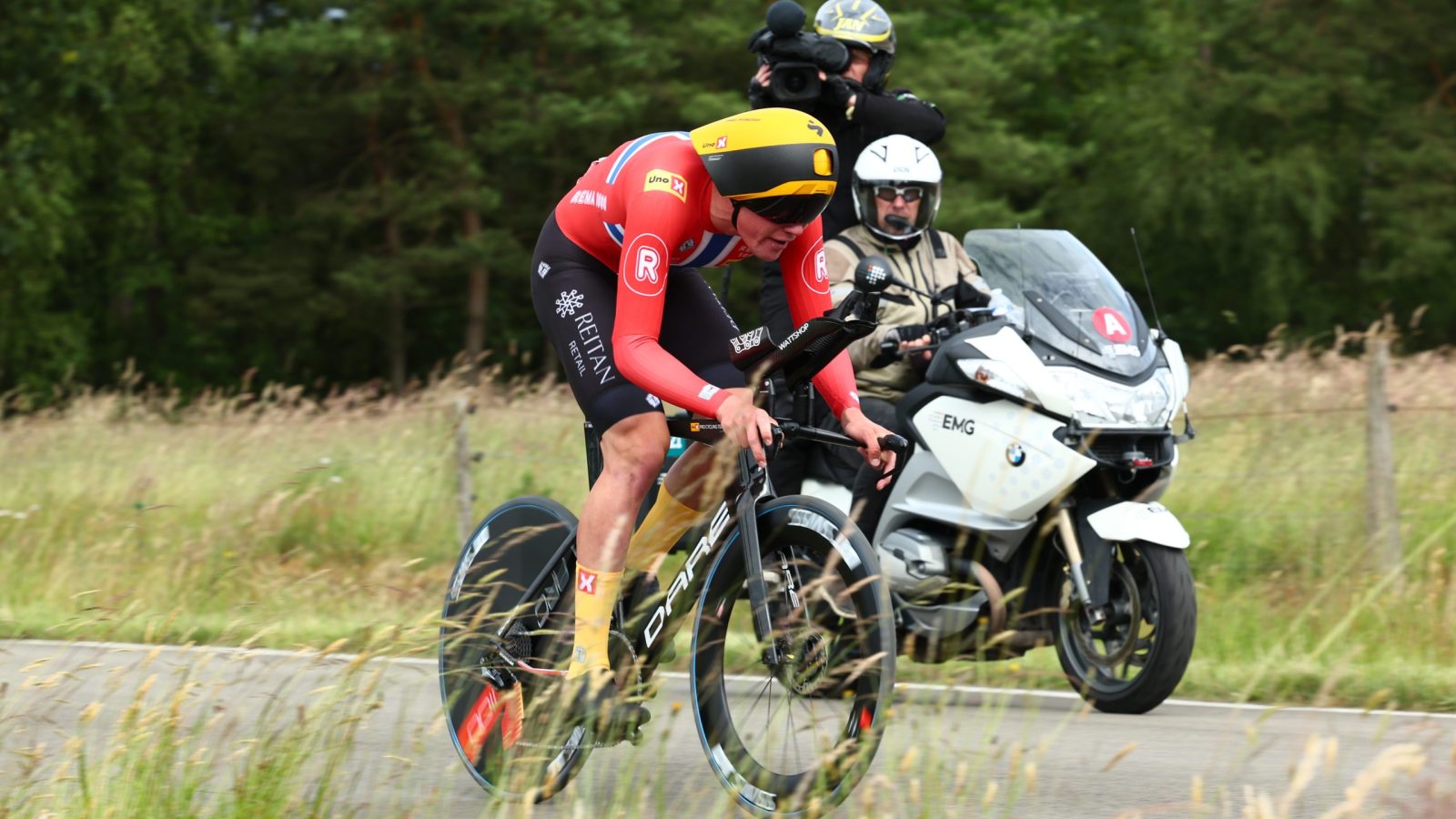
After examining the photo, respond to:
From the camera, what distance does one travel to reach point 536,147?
35.9m

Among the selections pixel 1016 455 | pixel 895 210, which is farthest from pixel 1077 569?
pixel 895 210

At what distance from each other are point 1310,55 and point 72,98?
80.6 feet

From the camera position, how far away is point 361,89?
36406 mm

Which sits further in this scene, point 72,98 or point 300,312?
point 300,312

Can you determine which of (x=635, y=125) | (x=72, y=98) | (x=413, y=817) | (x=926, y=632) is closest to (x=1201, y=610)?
(x=926, y=632)

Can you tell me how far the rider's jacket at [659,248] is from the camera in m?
4.70

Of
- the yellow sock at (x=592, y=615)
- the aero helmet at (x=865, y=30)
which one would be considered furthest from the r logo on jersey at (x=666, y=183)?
the aero helmet at (x=865, y=30)

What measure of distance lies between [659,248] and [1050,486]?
2.33 metres

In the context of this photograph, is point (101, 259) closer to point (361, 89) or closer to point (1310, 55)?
point (361, 89)

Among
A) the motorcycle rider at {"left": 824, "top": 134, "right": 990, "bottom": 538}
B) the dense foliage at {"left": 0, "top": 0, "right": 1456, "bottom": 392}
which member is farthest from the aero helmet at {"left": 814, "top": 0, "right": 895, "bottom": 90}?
the dense foliage at {"left": 0, "top": 0, "right": 1456, "bottom": 392}

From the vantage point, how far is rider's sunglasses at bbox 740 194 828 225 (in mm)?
4652

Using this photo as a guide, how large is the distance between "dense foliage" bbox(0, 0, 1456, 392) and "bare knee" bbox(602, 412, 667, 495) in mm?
27902

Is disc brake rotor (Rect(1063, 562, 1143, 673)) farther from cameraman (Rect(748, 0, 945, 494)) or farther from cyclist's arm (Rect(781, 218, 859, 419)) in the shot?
cyclist's arm (Rect(781, 218, 859, 419))

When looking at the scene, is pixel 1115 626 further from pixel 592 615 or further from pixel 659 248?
pixel 659 248
